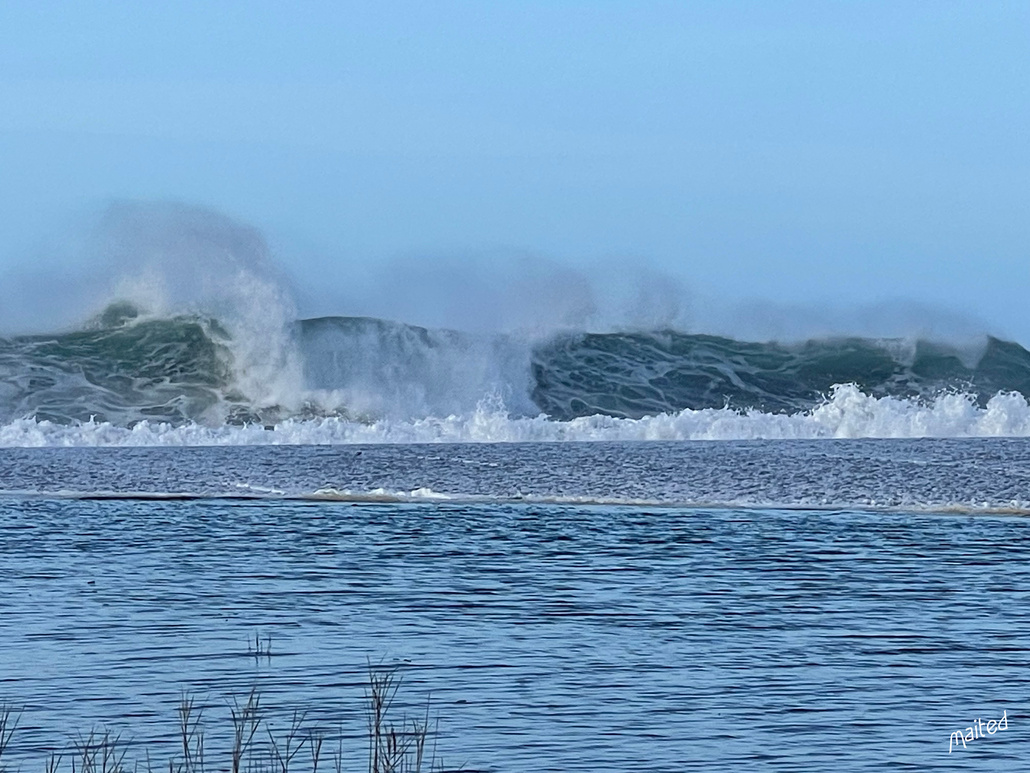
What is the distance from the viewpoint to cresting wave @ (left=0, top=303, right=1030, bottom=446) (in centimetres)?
4066

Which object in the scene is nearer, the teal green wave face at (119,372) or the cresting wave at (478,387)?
the cresting wave at (478,387)

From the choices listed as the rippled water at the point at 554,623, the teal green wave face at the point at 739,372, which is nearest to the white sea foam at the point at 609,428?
the teal green wave face at the point at 739,372

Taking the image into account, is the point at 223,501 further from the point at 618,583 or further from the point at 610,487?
the point at 618,583

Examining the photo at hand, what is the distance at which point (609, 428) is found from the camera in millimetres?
40219

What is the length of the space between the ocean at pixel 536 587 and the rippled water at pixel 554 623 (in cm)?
4

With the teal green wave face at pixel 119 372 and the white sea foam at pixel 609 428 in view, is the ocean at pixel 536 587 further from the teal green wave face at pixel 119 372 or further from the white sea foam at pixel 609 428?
the teal green wave face at pixel 119 372

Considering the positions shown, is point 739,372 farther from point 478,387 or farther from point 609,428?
point 609,428

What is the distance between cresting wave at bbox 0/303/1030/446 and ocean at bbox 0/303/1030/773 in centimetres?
18

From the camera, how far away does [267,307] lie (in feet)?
168

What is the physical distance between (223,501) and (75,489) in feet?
12.0

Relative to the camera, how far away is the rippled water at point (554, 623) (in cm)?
928

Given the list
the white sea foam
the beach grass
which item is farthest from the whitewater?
the beach grass

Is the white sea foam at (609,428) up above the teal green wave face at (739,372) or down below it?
below

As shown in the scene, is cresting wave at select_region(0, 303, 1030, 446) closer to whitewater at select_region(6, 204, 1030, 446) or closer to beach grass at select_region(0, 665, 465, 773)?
whitewater at select_region(6, 204, 1030, 446)
